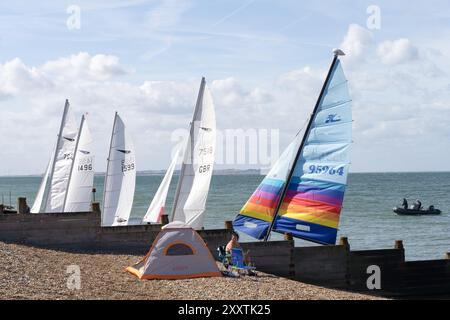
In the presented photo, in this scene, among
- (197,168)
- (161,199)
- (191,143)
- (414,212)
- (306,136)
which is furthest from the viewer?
(414,212)

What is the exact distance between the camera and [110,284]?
18.3 m

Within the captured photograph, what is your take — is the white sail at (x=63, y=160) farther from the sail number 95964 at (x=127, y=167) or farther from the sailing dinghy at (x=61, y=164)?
the sail number 95964 at (x=127, y=167)

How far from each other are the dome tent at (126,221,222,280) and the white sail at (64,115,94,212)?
49.7ft

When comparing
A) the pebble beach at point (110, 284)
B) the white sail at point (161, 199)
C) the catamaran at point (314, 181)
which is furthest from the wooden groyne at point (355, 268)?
the white sail at point (161, 199)

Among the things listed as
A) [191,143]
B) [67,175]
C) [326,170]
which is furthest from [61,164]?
[326,170]

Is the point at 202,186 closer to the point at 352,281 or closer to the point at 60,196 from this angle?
the point at 352,281

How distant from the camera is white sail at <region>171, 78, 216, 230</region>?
27.1 m

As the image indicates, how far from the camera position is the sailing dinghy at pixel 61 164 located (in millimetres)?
35375

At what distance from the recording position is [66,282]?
1816 cm

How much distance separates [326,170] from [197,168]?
5712 mm

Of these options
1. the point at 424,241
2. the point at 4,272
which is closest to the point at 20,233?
the point at 4,272

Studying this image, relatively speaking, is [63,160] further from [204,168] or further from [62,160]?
[204,168]

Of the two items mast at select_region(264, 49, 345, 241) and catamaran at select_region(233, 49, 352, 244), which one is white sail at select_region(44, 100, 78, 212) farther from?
mast at select_region(264, 49, 345, 241)

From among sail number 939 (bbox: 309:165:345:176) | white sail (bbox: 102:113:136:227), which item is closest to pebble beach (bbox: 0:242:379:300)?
sail number 939 (bbox: 309:165:345:176)
